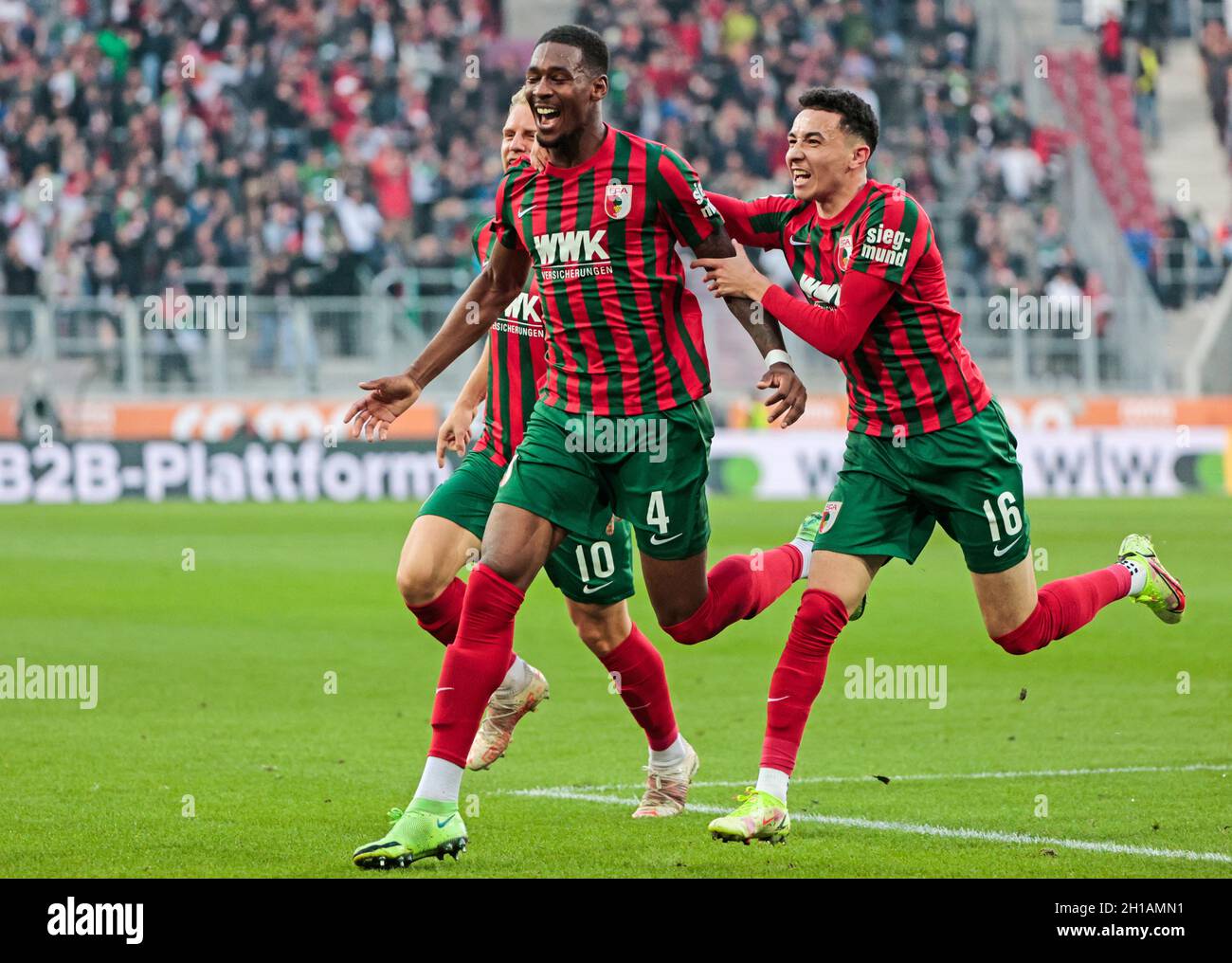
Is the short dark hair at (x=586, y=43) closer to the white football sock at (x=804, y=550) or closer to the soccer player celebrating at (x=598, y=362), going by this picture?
the soccer player celebrating at (x=598, y=362)

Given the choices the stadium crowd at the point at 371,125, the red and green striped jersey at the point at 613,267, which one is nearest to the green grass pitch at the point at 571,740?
the red and green striped jersey at the point at 613,267

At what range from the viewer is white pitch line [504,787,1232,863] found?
604 cm

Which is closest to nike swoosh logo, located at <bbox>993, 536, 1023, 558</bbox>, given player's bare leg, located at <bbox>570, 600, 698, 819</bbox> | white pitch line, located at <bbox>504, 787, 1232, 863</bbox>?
white pitch line, located at <bbox>504, 787, 1232, 863</bbox>

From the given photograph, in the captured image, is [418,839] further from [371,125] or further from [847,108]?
[371,125]

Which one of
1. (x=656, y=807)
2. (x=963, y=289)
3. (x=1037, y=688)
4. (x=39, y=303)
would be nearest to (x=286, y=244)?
(x=39, y=303)

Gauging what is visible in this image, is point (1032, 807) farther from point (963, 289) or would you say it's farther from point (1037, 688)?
point (963, 289)

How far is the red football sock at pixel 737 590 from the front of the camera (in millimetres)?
6926

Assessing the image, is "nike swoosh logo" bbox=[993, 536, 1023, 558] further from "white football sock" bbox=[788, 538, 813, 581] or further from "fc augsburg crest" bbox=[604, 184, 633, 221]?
"fc augsburg crest" bbox=[604, 184, 633, 221]

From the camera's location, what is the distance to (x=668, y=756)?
7.04m

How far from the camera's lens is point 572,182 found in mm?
6477

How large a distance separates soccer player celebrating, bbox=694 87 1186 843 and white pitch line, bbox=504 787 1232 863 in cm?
38

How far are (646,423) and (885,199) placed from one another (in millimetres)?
1104
